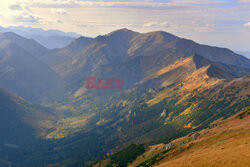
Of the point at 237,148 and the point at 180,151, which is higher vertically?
the point at 237,148

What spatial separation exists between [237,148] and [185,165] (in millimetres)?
23127

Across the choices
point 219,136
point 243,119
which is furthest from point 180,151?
point 243,119

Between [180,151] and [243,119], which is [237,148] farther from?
[243,119]

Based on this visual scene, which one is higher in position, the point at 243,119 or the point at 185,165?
the point at 185,165

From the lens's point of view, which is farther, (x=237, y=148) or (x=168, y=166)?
(x=168, y=166)

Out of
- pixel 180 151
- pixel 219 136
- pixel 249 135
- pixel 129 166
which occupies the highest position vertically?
pixel 249 135

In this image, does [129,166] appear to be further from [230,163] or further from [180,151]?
[230,163]

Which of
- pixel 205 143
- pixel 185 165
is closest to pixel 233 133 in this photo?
pixel 205 143

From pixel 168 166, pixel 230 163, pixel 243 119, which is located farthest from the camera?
pixel 243 119

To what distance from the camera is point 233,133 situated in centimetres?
11969

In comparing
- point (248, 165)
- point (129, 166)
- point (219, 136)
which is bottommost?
point (129, 166)

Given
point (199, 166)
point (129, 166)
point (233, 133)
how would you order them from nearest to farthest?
point (199, 166), point (233, 133), point (129, 166)

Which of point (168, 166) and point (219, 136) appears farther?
point (219, 136)

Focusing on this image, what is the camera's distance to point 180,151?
129500 mm
